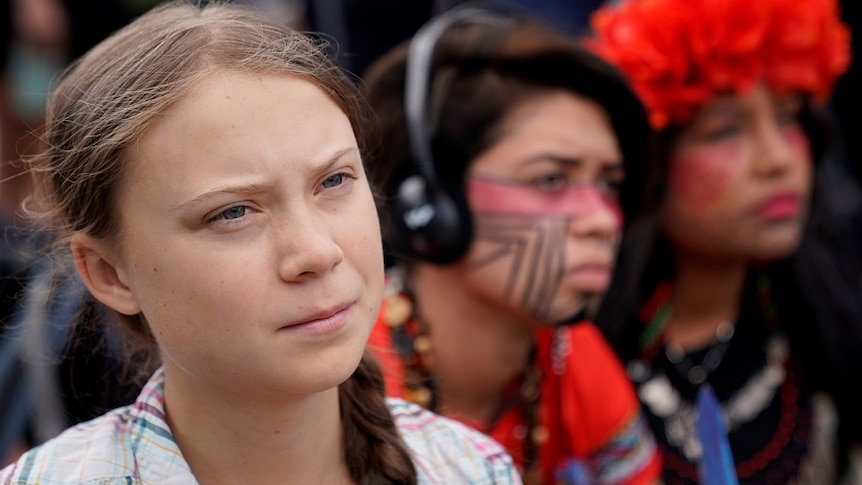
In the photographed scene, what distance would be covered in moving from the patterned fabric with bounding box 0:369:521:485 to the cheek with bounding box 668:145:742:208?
114cm

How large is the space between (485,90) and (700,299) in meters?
0.86

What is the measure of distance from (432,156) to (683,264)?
0.85 metres

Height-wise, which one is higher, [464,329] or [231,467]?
[231,467]

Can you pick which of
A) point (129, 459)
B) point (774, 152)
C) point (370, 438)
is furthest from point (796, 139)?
point (129, 459)

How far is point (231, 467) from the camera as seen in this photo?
118 cm

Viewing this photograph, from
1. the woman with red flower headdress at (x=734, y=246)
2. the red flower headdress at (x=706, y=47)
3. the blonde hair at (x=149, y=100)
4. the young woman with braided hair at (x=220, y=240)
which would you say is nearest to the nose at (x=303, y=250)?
the young woman with braided hair at (x=220, y=240)

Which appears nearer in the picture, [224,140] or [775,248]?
[224,140]

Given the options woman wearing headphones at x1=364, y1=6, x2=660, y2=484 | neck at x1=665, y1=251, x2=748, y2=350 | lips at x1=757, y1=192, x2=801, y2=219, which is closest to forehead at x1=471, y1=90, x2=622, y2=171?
woman wearing headphones at x1=364, y1=6, x2=660, y2=484

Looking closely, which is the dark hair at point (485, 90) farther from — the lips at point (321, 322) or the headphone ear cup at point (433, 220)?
the lips at point (321, 322)

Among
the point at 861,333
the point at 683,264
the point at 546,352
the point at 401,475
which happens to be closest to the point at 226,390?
the point at 401,475

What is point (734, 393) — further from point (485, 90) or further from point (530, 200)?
point (485, 90)

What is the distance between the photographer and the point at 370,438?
130cm

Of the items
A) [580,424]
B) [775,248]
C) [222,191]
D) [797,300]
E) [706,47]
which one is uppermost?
[222,191]

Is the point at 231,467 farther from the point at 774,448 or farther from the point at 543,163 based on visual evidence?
the point at 774,448
